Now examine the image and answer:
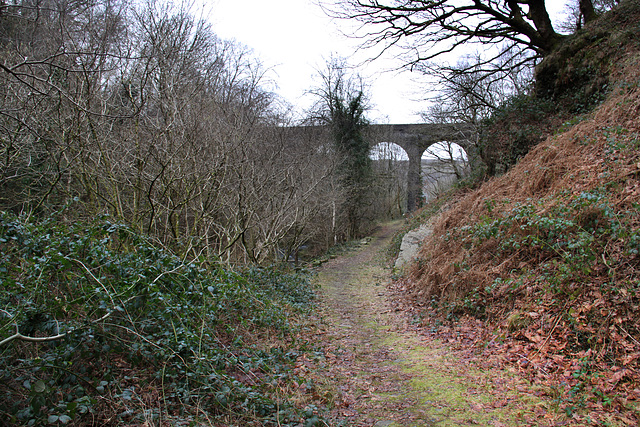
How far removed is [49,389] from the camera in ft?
7.34

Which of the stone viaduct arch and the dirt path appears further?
the stone viaduct arch

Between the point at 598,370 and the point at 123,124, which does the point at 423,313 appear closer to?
the point at 598,370

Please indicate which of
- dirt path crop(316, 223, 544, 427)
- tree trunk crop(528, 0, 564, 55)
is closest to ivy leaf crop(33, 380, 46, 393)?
dirt path crop(316, 223, 544, 427)

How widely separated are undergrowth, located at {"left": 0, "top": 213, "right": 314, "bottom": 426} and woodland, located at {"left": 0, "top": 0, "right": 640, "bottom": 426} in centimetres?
2

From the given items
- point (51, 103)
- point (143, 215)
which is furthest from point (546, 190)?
point (51, 103)

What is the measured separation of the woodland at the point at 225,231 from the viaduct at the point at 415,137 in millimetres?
7692

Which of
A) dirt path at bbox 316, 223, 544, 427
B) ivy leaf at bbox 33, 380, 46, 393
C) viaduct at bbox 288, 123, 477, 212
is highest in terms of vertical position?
viaduct at bbox 288, 123, 477, 212

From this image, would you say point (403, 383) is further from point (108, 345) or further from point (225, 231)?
point (225, 231)

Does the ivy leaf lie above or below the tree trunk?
below

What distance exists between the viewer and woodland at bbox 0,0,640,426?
2795 millimetres

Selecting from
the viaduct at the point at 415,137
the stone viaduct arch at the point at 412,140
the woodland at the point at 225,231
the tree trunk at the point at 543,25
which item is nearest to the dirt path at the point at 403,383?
the woodland at the point at 225,231

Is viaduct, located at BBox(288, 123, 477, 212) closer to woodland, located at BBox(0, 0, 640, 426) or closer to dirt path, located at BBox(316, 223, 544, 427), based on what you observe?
woodland, located at BBox(0, 0, 640, 426)

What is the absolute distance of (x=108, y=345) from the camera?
279cm

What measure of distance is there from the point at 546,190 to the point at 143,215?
681 centimetres
